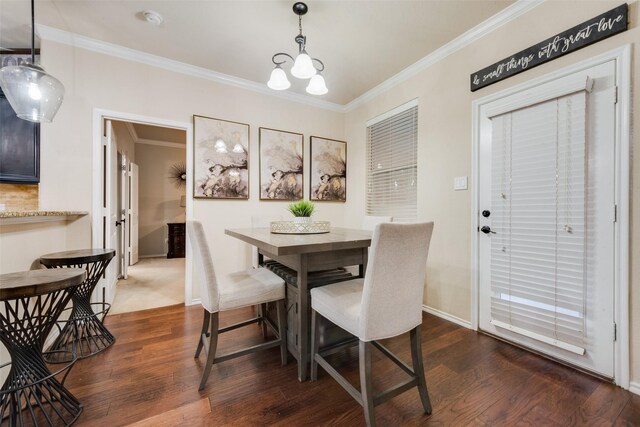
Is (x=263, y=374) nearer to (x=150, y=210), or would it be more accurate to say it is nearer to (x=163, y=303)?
(x=163, y=303)

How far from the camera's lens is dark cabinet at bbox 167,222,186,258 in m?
5.77

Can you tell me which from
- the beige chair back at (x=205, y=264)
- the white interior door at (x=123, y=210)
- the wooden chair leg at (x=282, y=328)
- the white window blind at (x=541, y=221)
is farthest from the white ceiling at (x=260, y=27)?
the wooden chair leg at (x=282, y=328)

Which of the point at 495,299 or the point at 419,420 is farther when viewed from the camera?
the point at 495,299

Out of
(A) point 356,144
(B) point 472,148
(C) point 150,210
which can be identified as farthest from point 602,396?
(C) point 150,210

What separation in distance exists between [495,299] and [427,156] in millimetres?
1490

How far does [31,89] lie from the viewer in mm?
1725

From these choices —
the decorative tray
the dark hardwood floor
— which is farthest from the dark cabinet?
the decorative tray

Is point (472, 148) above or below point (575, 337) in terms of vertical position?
above

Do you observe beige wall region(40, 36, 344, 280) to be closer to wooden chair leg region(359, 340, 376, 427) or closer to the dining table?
the dining table

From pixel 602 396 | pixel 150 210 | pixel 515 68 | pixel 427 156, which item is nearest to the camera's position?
pixel 602 396

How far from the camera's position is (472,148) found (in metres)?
2.34

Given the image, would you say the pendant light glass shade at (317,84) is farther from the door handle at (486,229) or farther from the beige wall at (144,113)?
the door handle at (486,229)

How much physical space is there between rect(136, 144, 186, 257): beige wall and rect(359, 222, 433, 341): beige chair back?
6.15 m

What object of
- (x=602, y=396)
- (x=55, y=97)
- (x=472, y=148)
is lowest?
(x=602, y=396)
